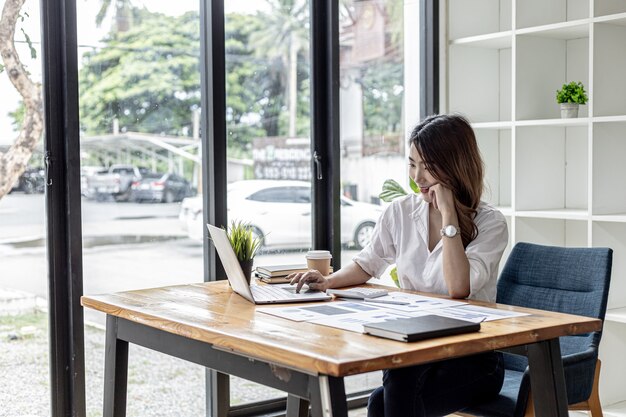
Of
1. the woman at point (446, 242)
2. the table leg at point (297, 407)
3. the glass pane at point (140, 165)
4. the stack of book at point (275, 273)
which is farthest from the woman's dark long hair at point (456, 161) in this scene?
the glass pane at point (140, 165)

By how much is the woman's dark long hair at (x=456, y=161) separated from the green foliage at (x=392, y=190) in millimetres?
1241

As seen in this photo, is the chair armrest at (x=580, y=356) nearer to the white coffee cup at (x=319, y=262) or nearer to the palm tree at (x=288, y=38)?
the white coffee cup at (x=319, y=262)

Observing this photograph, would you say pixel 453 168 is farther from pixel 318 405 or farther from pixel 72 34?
pixel 72 34

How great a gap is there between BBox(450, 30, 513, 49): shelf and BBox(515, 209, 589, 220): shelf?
0.82 metres

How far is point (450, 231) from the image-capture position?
102 inches

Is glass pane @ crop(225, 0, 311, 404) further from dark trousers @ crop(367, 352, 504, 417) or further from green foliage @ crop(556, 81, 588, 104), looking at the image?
dark trousers @ crop(367, 352, 504, 417)

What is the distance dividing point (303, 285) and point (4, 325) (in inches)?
47.1

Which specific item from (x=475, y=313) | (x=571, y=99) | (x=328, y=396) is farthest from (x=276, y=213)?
(x=328, y=396)

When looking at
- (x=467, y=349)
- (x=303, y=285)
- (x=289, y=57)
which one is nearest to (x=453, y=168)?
(x=303, y=285)

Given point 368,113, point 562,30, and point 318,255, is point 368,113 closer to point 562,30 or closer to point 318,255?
point 562,30

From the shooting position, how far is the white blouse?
262 centimetres

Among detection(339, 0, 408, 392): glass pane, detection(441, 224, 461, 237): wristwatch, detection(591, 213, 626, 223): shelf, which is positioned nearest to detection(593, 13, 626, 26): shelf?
detection(591, 213, 626, 223): shelf

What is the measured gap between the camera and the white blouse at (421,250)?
2623 mm

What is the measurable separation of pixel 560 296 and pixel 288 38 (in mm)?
1737
